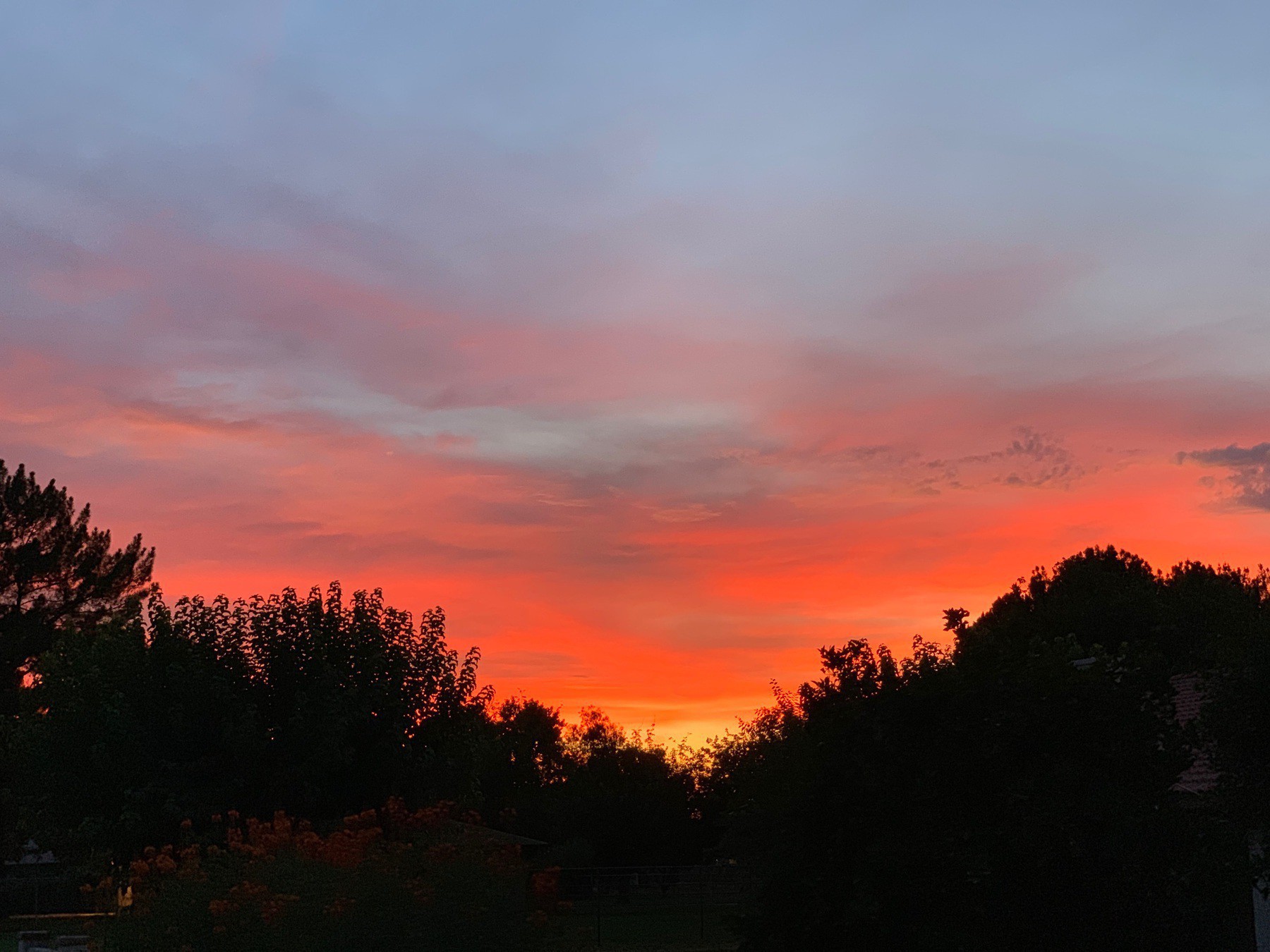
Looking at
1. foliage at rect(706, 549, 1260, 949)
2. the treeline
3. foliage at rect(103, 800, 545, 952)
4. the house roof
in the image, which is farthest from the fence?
foliage at rect(706, 549, 1260, 949)

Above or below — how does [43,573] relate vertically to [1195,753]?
above

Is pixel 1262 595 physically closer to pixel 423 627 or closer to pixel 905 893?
pixel 423 627

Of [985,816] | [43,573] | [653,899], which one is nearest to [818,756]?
[985,816]

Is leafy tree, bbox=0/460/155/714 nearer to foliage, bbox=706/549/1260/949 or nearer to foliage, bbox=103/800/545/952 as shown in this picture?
foliage, bbox=103/800/545/952

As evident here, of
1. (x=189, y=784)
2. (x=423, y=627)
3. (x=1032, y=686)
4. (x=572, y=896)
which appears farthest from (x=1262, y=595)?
(x=1032, y=686)

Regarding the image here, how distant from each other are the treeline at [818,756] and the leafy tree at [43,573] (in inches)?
4.8

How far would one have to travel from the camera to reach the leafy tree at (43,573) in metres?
57.4

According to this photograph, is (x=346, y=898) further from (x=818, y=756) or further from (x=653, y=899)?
(x=653, y=899)

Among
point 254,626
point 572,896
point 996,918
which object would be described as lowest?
point 572,896

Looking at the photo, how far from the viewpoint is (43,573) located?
192ft

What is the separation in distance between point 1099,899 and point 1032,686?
1864mm

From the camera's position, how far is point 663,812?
62531mm

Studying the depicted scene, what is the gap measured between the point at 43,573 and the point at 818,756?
2110 inches

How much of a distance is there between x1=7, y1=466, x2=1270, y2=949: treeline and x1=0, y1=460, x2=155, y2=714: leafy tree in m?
0.12
